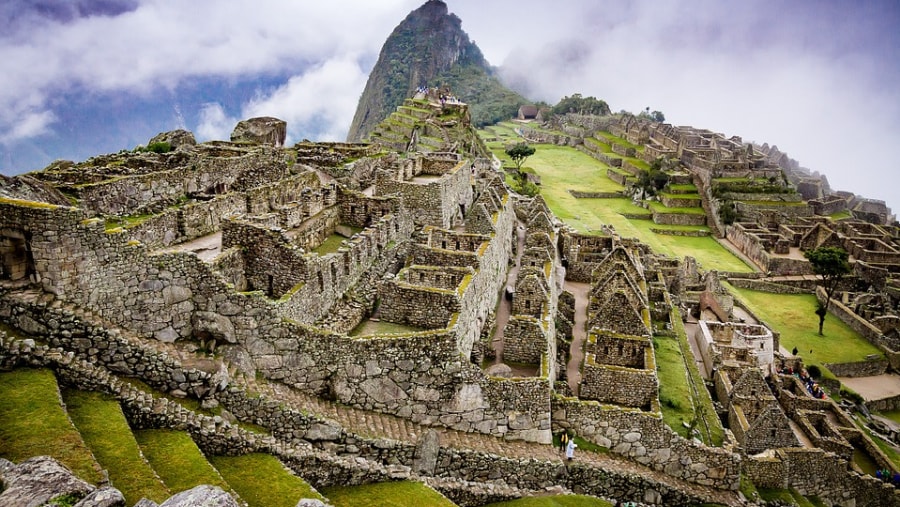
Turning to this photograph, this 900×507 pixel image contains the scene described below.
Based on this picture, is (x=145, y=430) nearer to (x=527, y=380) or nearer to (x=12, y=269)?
(x=12, y=269)

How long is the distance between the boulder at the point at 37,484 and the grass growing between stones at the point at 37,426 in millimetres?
650

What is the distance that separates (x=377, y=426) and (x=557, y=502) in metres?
4.83

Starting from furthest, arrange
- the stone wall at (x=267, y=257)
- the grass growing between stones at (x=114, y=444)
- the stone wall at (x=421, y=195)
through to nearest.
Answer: the stone wall at (x=421, y=195) < the stone wall at (x=267, y=257) < the grass growing between stones at (x=114, y=444)

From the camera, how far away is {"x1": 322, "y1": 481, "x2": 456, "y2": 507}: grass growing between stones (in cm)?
1259

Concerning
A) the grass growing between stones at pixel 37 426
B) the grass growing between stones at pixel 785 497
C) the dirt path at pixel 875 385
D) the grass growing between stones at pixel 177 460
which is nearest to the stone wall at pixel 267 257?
the grass growing between stones at pixel 177 460

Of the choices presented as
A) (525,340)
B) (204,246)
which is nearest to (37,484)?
(204,246)

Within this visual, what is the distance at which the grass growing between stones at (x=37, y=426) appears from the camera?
880 centimetres

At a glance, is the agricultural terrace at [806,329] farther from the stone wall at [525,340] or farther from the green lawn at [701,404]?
the stone wall at [525,340]

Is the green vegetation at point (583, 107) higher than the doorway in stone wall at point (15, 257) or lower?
higher

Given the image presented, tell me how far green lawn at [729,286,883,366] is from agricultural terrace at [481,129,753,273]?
620cm

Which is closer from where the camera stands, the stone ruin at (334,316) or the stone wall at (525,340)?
the stone ruin at (334,316)

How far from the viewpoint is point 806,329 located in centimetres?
4594

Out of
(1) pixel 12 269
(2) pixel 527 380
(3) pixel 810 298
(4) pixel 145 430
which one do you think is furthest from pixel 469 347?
(3) pixel 810 298

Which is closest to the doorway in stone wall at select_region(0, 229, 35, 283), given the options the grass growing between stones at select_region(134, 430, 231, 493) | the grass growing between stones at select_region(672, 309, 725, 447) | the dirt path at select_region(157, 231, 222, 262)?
the grass growing between stones at select_region(134, 430, 231, 493)
